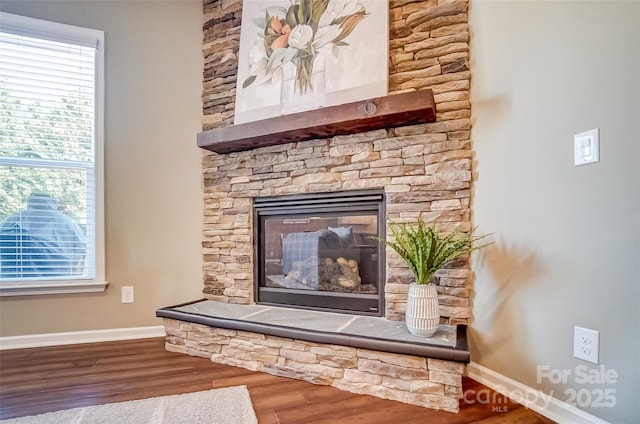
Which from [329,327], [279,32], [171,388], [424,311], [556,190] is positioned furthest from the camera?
[279,32]

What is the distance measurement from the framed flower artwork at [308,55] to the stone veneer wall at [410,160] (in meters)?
0.14

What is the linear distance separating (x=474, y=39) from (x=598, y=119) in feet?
2.69

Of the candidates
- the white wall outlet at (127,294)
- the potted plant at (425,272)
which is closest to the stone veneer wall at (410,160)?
the potted plant at (425,272)

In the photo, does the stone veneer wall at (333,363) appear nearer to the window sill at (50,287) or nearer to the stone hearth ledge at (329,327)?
the stone hearth ledge at (329,327)

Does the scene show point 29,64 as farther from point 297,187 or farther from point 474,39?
point 474,39

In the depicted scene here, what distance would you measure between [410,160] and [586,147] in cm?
80

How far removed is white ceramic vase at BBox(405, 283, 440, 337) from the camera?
5.08 ft

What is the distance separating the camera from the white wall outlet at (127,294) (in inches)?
96.0

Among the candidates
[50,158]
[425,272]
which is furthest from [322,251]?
[50,158]

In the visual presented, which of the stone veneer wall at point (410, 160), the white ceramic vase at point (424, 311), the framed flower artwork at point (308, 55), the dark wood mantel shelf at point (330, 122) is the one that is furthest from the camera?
the framed flower artwork at point (308, 55)

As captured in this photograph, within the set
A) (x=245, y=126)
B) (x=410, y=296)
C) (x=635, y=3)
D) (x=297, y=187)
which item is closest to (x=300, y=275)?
(x=297, y=187)

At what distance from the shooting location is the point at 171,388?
1.66 metres

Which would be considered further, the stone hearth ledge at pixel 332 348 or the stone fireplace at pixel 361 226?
the stone fireplace at pixel 361 226

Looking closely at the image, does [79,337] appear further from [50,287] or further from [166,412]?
[166,412]
